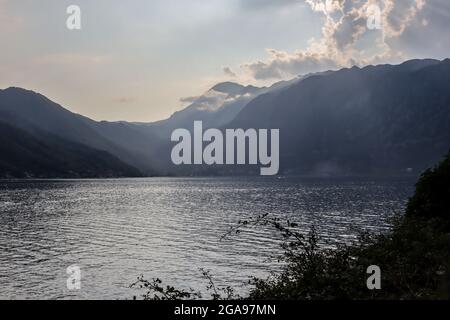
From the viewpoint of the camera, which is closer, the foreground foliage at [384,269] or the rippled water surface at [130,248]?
the foreground foliage at [384,269]

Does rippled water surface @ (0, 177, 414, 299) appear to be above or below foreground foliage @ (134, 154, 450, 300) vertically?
below

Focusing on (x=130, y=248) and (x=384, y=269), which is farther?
(x=130, y=248)

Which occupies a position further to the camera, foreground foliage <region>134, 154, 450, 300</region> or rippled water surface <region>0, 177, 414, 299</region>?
rippled water surface <region>0, 177, 414, 299</region>

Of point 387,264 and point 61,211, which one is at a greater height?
point 387,264

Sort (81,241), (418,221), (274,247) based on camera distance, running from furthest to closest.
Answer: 1. (81,241)
2. (274,247)
3. (418,221)

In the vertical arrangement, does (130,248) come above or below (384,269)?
below

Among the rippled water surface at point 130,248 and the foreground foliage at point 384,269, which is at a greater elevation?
the foreground foliage at point 384,269

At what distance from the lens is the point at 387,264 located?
62.7 ft
